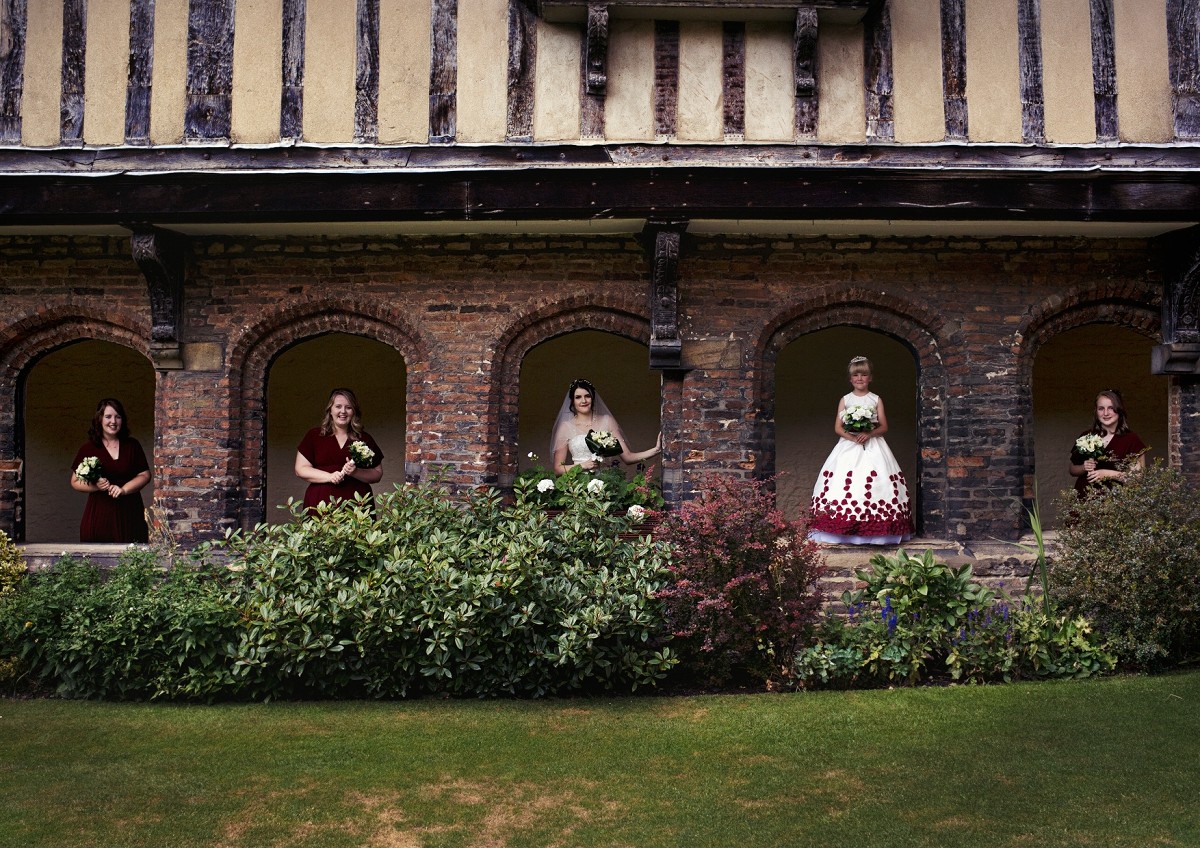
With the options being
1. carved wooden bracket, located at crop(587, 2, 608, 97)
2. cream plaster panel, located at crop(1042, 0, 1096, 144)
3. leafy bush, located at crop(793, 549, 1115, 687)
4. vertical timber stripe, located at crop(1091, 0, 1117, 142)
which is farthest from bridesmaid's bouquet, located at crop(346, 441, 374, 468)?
Answer: vertical timber stripe, located at crop(1091, 0, 1117, 142)

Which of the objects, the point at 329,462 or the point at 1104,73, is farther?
the point at 329,462

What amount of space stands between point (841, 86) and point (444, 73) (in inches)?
127

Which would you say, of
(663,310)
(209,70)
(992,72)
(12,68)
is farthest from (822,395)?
(12,68)

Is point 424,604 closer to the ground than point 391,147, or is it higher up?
closer to the ground

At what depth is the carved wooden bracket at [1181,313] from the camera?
8.84 m

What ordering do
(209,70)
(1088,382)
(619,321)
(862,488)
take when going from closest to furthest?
(209,70) < (862,488) < (619,321) < (1088,382)

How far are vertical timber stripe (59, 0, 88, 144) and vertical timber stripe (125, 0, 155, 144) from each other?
0.38m

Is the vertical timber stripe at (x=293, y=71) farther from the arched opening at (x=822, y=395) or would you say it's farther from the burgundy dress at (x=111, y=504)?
the arched opening at (x=822, y=395)

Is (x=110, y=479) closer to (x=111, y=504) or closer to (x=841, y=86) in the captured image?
(x=111, y=504)

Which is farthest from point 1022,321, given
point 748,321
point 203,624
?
point 203,624

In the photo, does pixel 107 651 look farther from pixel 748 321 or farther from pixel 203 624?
pixel 748 321

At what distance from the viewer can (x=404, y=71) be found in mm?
8625

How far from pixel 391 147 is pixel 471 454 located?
259 centimetres

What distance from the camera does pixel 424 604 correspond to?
22.5 feet
